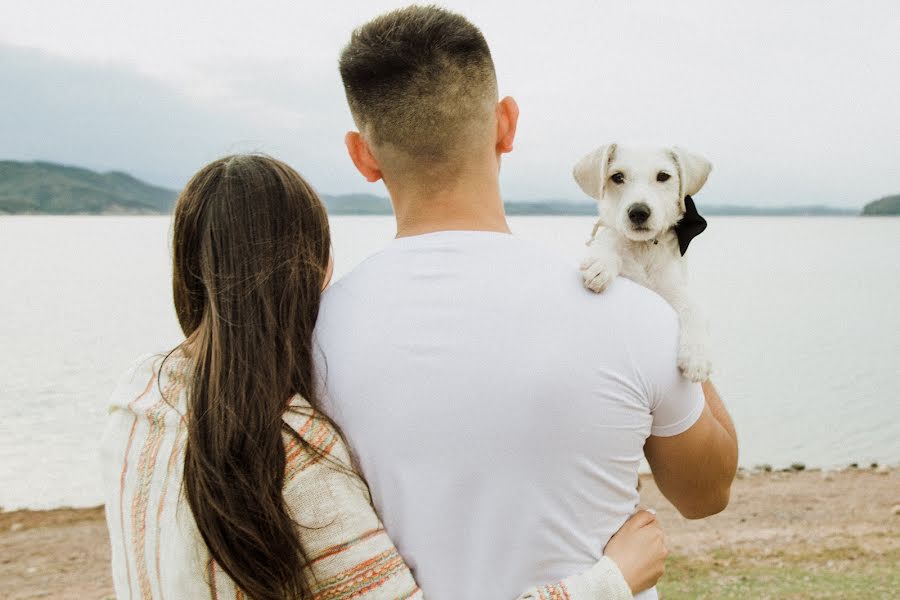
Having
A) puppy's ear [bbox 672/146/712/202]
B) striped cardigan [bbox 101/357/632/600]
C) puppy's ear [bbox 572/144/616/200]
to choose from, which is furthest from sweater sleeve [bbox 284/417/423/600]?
puppy's ear [bbox 672/146/712/202]

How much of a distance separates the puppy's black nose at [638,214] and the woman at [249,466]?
1421mm

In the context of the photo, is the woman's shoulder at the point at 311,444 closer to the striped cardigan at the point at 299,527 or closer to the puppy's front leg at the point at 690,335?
the striped cardigan at the point at 299,527

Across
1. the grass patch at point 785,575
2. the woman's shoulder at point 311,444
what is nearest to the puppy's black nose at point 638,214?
the woman's shoulder at point 311,444

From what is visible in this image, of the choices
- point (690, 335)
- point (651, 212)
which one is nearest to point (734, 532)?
point (651, 212)

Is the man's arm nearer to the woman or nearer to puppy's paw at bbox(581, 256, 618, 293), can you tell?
the woman

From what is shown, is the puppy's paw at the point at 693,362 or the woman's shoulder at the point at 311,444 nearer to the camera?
the woman's shoulder at the point at 311,444

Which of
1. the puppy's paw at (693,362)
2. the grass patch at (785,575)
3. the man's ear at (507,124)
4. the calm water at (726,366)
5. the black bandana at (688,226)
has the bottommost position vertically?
the calm water at (726,366)

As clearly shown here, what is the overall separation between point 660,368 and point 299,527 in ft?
3.41

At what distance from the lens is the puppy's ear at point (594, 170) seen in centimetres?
359

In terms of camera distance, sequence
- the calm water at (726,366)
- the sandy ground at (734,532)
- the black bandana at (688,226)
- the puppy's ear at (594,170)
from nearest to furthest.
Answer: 1. the black bandana at (688,226)
2. the puppy's ear at (594,170)
3. the sandy ground at (734,532)
4. the calm water at (726,366)

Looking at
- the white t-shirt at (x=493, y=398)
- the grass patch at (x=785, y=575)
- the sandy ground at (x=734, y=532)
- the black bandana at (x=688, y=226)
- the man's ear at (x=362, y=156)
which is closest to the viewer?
the white t-shirt at (x=493, y=398)

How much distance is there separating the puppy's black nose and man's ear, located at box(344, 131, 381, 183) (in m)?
1.30

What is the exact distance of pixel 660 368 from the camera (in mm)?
2029

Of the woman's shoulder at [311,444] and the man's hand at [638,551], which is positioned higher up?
the woman's shoulder at [311,444]
